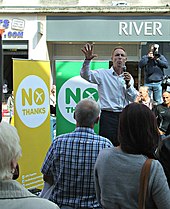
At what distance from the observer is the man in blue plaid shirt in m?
3.19

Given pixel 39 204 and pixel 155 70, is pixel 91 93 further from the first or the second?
pixel 39 204

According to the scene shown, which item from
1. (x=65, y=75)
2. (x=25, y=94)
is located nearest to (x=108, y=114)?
(x=25, y=94)

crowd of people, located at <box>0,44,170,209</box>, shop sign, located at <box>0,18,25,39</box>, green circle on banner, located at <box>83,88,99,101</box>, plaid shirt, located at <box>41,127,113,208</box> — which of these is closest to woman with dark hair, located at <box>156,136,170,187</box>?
crowd of people, located at <box>0,44,170,209</box>

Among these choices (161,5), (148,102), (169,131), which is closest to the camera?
(169,131)

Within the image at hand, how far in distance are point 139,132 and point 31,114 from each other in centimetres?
281

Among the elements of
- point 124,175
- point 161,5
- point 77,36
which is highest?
point 161,5

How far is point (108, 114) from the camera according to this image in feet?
15.8

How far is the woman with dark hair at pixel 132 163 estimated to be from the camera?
2.31m

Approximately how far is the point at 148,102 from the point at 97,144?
4660mm

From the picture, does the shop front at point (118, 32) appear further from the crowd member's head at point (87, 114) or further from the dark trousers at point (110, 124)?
the crowd member's head at point (87, 114)

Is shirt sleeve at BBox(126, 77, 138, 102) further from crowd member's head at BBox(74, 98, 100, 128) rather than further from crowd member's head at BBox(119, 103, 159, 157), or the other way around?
crowd member's head at BBox(119, 103, 159, 157)

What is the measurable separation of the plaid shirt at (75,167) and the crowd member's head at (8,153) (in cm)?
131

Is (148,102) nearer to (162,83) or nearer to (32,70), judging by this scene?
(162,83)

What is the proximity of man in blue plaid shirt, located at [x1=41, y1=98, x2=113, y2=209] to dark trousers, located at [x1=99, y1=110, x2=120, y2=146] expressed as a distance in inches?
60.1
